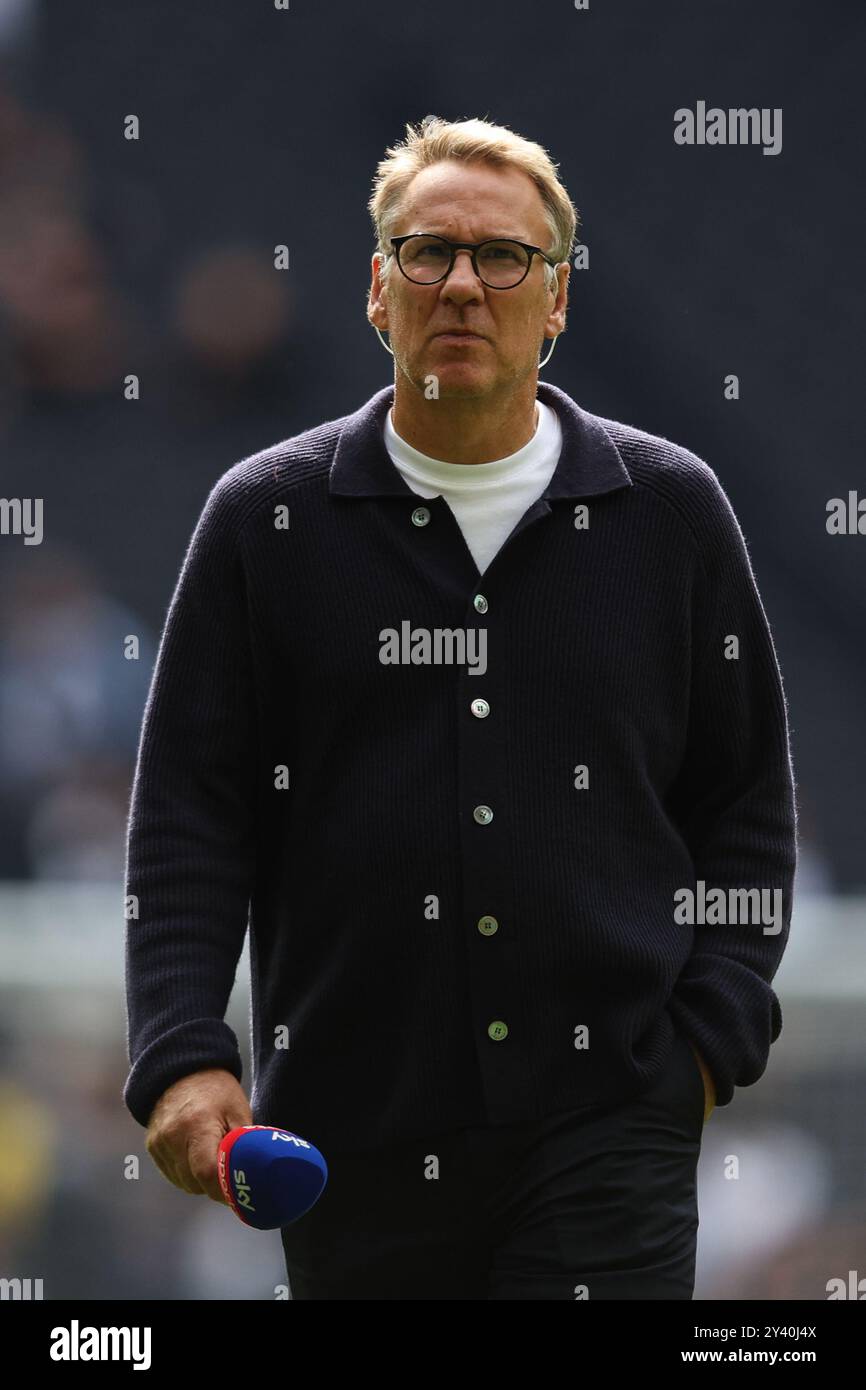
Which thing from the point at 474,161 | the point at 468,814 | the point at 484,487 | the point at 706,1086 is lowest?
the point at 706,1086

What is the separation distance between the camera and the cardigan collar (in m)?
2.38

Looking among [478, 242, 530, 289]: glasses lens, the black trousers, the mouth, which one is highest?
[478, 242, 530, 289]: glasses lens

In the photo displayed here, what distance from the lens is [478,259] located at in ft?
7.75

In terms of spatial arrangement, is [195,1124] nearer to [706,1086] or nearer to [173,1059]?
[173,1059]

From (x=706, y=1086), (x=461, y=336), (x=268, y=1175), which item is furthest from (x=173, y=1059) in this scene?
(x=461, y=336)

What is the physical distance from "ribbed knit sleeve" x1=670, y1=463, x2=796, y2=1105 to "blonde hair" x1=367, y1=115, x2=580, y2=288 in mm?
297

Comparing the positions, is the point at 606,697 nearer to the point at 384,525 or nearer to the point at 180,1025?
the point at 384,525

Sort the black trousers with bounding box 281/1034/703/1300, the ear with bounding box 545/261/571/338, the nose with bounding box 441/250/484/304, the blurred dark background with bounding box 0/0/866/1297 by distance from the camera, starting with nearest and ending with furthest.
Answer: the black trousers with bounding box 281/1034/703/1300 < the nose with bounding box 441/250/484/304 < the ear with bounding box 545/261/571/338 < the blurred dark background with bounding box 0/0/866/1297

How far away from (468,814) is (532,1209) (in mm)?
386

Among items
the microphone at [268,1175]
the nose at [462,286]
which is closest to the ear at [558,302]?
the nose at [462,286]

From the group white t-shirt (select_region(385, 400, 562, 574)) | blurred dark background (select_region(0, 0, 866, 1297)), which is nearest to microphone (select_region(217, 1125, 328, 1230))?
white t-shirt (select_region(385, 400, 562, 574))

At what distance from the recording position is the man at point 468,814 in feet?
7.39

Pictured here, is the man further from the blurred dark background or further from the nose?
the blurred dark background

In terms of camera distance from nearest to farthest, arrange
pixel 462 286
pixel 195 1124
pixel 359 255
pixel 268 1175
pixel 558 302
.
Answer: pixel 268 1175 < pixel 195 1124 < pixel 462 286 < pixel 558 302 < pixel 359 255
